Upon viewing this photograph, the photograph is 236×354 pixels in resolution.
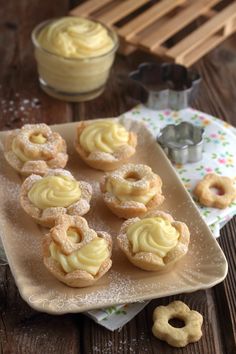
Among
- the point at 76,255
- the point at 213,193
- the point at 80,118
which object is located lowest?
the point at 80,118

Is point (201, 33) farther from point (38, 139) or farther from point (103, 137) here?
point (38, 139)

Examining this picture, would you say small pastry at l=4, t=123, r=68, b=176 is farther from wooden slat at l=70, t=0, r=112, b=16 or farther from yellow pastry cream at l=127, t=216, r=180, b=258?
wooden slat at l=70, t=0, r=112, b=16

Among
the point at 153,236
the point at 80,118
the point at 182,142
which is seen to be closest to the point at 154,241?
the point at 153,236

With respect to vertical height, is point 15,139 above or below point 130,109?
above

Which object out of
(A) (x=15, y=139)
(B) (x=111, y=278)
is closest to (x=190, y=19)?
(A) (x=15, y=139)

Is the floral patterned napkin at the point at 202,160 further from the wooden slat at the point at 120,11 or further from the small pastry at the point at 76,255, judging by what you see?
the wooden slat at the point at 120,11

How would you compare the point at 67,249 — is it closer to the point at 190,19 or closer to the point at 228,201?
the point at 228,201

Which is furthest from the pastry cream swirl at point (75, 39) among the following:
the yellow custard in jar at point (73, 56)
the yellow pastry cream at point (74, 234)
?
the yellow pastry cream at point (74, 234)
